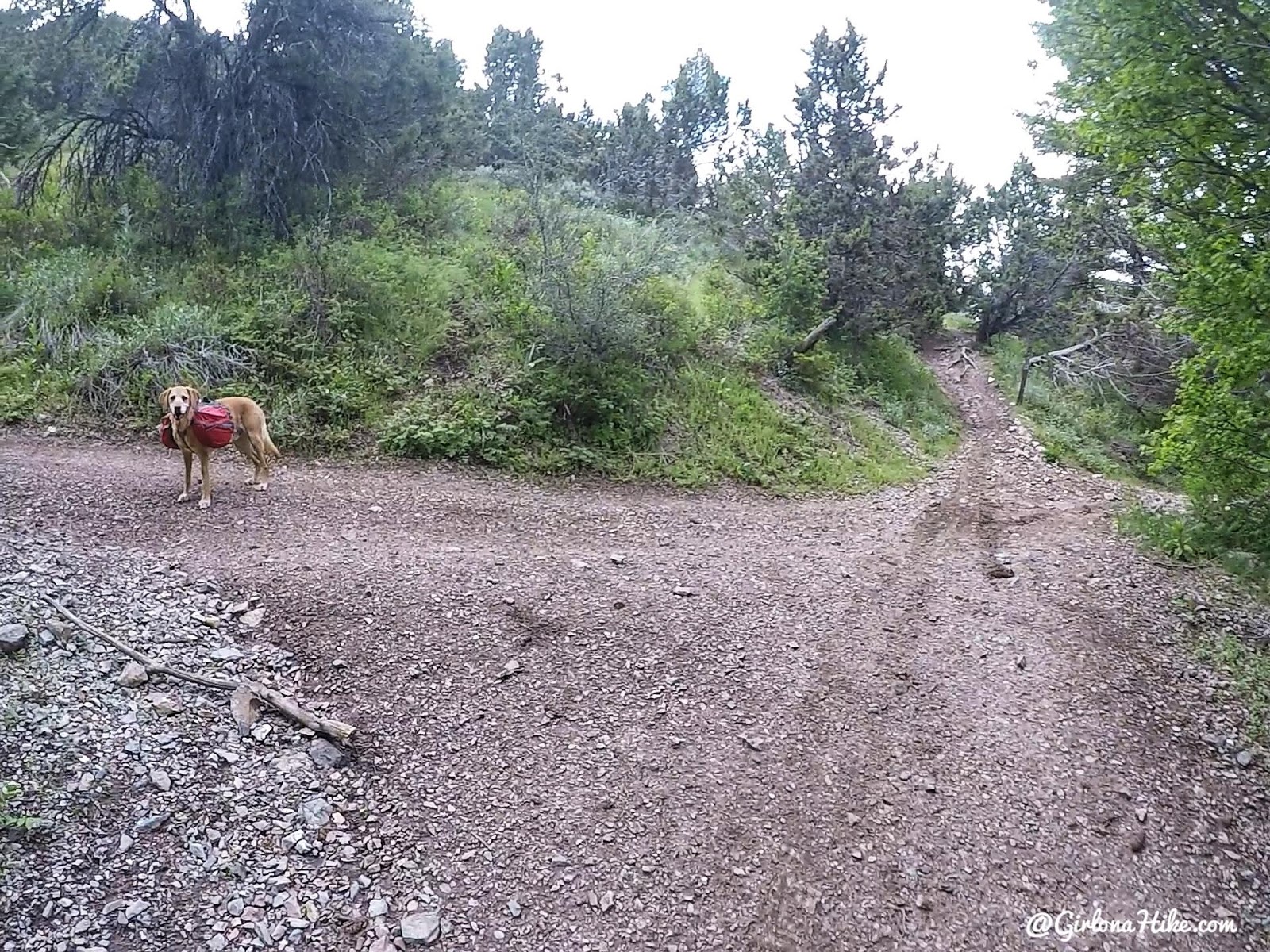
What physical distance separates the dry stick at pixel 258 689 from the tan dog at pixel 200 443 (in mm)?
2450

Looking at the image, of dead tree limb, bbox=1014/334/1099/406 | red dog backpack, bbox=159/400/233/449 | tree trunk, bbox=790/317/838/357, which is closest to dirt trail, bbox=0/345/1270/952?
red dog backpack, bbox=159/400/233/449

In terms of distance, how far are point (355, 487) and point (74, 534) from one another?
242cm

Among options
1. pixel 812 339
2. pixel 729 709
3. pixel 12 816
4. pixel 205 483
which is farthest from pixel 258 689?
pixel 812 339

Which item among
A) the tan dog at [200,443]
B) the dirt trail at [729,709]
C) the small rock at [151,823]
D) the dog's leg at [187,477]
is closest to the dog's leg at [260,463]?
the tan dog at [200,443]

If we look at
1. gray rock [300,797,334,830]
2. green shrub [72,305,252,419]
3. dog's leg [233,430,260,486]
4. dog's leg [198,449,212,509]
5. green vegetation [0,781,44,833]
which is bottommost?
gray rock [300,797,334,830]

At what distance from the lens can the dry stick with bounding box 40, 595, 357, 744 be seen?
416cm

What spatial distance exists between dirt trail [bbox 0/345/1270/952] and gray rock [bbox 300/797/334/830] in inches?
12.2

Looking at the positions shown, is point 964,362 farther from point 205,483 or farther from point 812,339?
point 205,483

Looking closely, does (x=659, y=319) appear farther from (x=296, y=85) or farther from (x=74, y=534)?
(x=74, y=534)

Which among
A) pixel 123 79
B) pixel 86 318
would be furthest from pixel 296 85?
pixel 86 318

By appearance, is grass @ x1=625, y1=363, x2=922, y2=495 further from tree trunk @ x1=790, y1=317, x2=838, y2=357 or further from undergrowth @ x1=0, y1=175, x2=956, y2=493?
tree trunk @ x1=790, y1=317, x2=838, y2=357

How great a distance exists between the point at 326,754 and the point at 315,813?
41cm

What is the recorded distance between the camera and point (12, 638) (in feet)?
13.4

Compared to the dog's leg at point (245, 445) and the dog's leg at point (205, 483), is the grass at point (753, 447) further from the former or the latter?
the dog's leg at point (205, 483)
